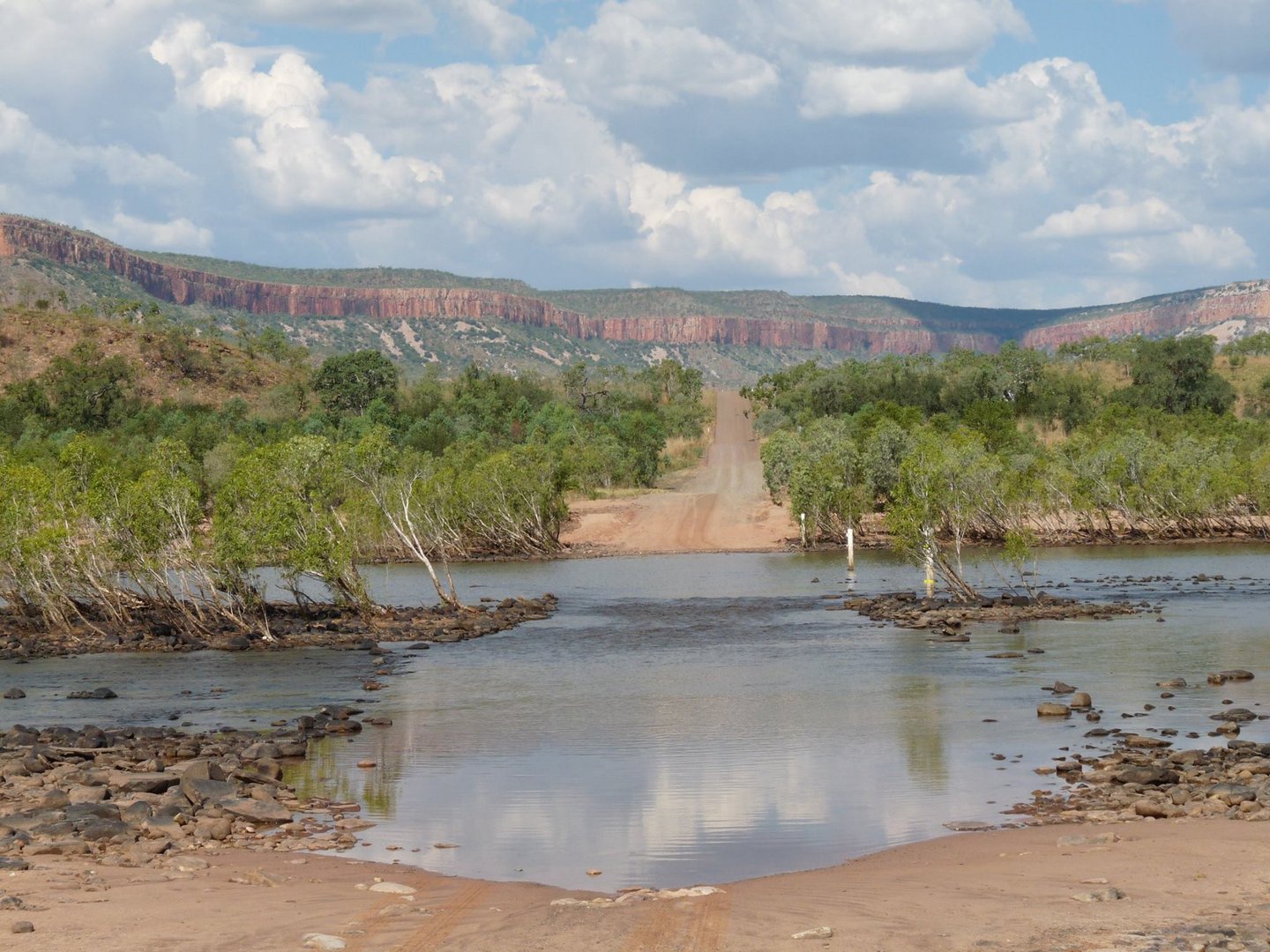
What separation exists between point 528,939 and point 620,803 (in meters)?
8.09

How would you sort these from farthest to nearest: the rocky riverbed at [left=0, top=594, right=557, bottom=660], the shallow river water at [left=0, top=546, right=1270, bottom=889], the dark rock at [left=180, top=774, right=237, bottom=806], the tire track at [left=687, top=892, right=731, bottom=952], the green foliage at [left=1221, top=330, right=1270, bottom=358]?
the green foliage at [left=1221, top=330, right=1270, bottom=358]
the rocky riverbed at [left=0, top=594, right=557, bottom=660]
the dark rock at [left=180, top=774, right=237, bottom=806]
the shallow river water at [left=0, top=546, right=1270, bottom=889]
the tire track at [left=687, top=892, right=731, bottom=952]

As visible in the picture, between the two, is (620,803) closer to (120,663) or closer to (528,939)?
(528,939)

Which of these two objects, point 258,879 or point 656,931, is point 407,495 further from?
point 656,931

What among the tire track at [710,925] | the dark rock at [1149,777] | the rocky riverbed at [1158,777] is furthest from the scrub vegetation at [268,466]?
the tire track at [710,925]

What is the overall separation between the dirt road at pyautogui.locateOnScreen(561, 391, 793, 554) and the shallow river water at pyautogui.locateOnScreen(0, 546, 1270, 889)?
3116 cm

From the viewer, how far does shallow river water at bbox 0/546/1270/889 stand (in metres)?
19.9

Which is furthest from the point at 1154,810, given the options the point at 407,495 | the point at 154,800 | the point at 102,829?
the point at 407,495

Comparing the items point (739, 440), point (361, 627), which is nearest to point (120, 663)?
point (361, 627)

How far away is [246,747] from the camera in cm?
2656

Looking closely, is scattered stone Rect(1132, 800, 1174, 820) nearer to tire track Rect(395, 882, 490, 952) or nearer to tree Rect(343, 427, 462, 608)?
tire track Rect(395, 882, 490, 952)

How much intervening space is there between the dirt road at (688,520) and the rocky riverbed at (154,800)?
60.8 meters

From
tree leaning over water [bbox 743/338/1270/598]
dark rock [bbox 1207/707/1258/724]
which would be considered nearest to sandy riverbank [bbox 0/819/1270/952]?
dark rock [bbox 1207/707/1258/724]

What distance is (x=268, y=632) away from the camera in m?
45.6

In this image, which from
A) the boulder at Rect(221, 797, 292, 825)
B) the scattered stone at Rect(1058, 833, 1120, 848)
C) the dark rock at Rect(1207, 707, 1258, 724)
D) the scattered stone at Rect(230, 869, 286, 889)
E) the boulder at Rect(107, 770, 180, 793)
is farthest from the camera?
the dark rock at Rect(1207, 707, 1258, 724)
